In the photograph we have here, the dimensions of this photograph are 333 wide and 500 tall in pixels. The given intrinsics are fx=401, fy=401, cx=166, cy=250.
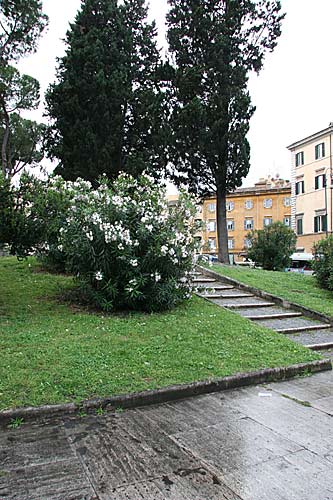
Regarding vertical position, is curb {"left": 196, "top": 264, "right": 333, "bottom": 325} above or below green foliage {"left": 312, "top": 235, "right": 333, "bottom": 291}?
below

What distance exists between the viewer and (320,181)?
41.4m

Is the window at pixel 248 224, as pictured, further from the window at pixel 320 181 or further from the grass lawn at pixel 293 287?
the grass lawn at pixel 293 287

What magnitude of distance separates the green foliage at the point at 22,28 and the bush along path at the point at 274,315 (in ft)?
44.1

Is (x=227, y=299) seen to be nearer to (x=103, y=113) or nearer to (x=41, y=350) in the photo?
(x=41, y=350)

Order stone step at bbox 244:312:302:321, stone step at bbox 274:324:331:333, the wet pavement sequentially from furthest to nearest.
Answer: stone step at bbox 244:312:302:321 < stone step at bbox 274:324:331:333 < the wet pavement

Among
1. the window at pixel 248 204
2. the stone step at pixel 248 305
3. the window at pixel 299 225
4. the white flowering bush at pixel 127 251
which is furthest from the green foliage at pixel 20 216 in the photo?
the window at pixel 248 204

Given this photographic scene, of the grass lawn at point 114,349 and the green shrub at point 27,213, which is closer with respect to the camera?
the grass lawn at point 114,349

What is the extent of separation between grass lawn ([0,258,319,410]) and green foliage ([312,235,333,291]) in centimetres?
458

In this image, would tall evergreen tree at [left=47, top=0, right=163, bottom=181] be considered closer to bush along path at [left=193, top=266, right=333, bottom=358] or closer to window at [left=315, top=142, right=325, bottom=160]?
bush along path at [left=193, top=266, right=333, bottom=358]

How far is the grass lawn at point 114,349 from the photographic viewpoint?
4039 mm

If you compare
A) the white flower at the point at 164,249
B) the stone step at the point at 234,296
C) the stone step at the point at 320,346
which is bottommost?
the stone step at the point at 320,346

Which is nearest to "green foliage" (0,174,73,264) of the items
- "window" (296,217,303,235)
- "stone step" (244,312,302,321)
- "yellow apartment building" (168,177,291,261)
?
"stone step" (244,312,302,321)

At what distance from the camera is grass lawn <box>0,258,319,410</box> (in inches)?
159

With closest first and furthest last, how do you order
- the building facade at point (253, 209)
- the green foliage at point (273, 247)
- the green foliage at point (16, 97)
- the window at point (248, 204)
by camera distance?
the green foliage at point (273, 247) < the green foliage at point (16, 97) < the building facade at point (253, 209) < the window at point (248, 204)
